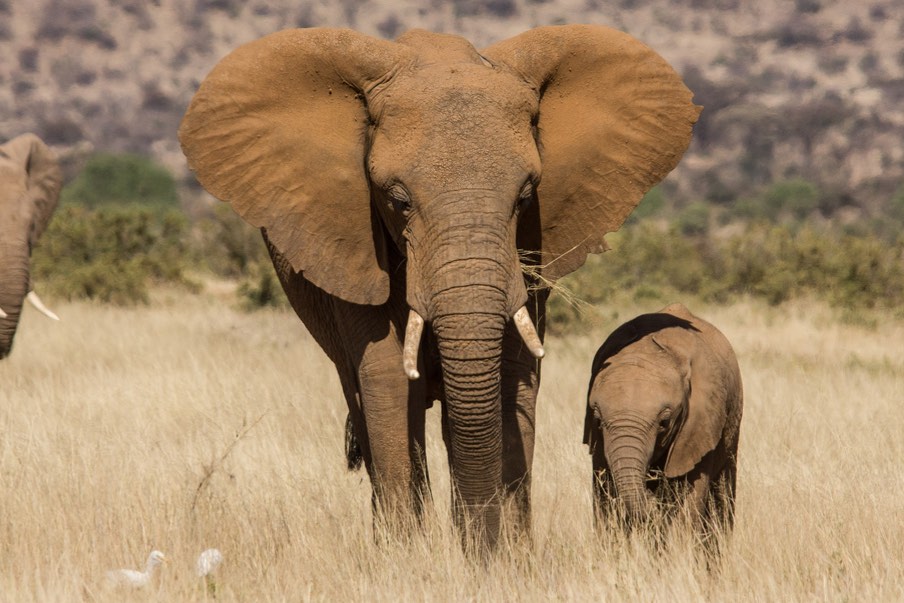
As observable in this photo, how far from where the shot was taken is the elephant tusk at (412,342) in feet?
16.0

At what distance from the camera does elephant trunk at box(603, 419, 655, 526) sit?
5340mm

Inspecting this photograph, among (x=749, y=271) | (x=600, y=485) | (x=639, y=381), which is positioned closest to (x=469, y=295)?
(x=639, y=381)

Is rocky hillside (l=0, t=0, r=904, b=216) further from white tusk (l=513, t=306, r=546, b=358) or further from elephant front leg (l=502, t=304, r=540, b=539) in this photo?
white tusk (l=513, t=306, r=546, b=358)

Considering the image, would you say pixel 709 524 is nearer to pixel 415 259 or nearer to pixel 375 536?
pixel 375 536

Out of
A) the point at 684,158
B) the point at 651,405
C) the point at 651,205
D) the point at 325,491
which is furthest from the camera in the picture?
the point at 684,158

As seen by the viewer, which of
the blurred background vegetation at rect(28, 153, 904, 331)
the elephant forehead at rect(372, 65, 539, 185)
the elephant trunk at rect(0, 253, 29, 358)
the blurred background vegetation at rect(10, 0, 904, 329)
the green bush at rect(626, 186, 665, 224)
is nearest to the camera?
the elephant forehead at rect(372, 65, 539, 185)

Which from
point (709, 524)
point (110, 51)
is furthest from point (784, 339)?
point (110, 51)

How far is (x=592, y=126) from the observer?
5625 mm

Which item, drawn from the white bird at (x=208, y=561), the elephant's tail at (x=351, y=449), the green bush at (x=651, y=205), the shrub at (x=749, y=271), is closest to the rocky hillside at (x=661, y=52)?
the green bush at (x=651, y=205)

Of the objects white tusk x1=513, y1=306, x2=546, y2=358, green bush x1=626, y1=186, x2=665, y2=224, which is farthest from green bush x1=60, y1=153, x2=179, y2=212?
white tusk x1=513, y1=306, x2=546, y2=358

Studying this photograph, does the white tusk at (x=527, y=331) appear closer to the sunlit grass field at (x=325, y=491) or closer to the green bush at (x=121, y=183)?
the sunlit grass field at (x=325, y=491)

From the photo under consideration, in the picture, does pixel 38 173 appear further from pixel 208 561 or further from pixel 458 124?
pixel 458 124

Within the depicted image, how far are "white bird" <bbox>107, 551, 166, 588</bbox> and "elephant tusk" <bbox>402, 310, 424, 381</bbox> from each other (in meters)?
1.34

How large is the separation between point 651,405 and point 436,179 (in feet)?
4.22
